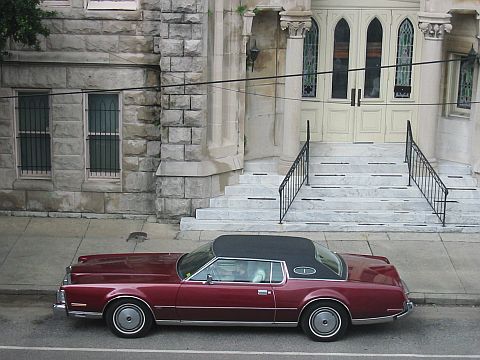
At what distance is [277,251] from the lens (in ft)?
43.8

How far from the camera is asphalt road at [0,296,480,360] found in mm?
12742

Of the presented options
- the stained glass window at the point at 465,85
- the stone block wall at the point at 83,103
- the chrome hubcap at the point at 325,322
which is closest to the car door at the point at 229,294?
the chrome hubcap at the point at 325,322

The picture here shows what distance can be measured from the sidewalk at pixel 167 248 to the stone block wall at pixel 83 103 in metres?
0.43

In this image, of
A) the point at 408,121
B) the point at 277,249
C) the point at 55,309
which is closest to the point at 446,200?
the point at 408,121

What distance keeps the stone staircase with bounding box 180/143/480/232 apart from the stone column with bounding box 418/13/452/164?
669 mm

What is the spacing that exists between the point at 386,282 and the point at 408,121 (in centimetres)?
650

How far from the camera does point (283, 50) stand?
18.8 m

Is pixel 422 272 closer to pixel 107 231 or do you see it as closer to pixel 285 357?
pixel 285 357

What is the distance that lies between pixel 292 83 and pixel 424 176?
10.3 ft

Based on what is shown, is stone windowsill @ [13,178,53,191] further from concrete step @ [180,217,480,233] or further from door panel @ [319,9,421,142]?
door panel @ [319,9,421,142]

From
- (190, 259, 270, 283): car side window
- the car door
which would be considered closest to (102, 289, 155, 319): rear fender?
the car door

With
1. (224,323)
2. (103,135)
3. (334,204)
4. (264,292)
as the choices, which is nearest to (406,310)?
(264,292)

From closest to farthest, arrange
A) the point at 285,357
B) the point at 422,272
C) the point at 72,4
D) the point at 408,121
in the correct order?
1. the point at 285,357
2. the point at 422,272
3. the point at 72,4
4. the point at 408,121

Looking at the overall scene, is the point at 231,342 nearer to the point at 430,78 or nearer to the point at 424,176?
the point at 424,176
